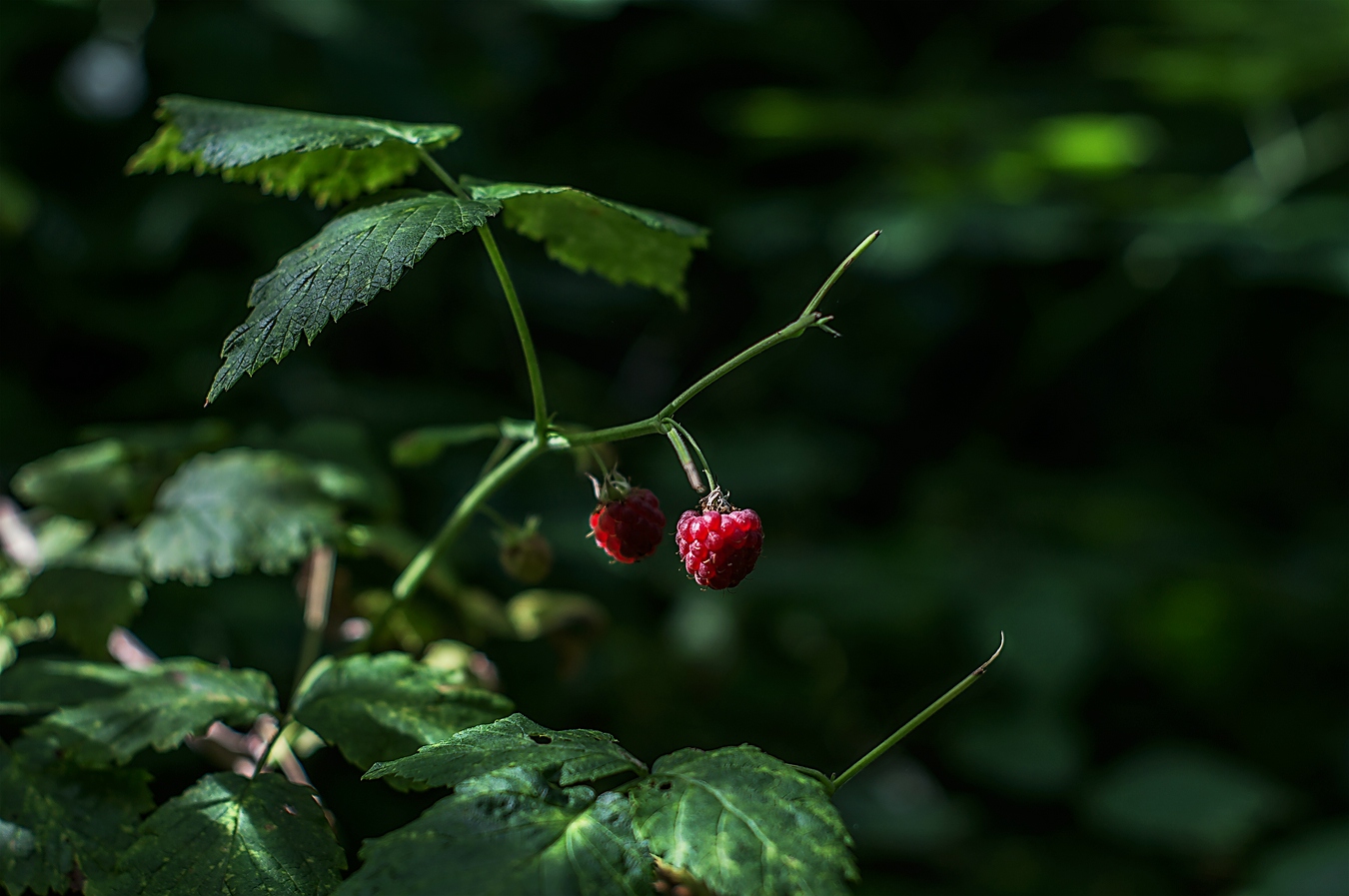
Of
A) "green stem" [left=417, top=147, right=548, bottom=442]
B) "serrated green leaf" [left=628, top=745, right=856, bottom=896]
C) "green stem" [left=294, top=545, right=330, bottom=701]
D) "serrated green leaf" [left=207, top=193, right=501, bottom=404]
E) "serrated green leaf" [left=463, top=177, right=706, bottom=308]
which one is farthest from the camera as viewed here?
"green stem" [left=294, top=545, right=330, bottom=701]

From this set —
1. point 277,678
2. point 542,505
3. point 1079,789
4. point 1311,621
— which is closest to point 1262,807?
point 1079,789

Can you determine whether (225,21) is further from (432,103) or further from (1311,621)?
(1311,621)

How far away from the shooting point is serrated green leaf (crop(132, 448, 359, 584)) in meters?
0.91

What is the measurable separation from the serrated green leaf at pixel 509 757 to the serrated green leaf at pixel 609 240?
1.30 ft

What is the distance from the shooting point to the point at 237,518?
0.95 meters

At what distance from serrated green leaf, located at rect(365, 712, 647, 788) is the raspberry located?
0.49ft

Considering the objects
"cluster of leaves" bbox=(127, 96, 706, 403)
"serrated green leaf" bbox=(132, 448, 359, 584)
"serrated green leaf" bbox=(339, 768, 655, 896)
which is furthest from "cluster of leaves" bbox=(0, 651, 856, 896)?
"cluster of leaves" bbox=(127, 96, 706, 403)

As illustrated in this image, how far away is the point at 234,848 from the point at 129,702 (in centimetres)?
19

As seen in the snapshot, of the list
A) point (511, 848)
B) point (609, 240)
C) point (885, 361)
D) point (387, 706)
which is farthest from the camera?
point (885, 361)

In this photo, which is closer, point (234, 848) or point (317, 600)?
point (234, 848)

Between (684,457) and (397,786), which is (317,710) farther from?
(684,457)

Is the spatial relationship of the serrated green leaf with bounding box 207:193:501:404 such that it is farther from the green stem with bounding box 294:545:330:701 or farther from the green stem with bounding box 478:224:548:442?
the green stem with bounding box 294:545:330:701

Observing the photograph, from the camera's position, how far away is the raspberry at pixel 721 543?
70 cm

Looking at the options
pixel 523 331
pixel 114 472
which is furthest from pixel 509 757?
pixel 114 472
